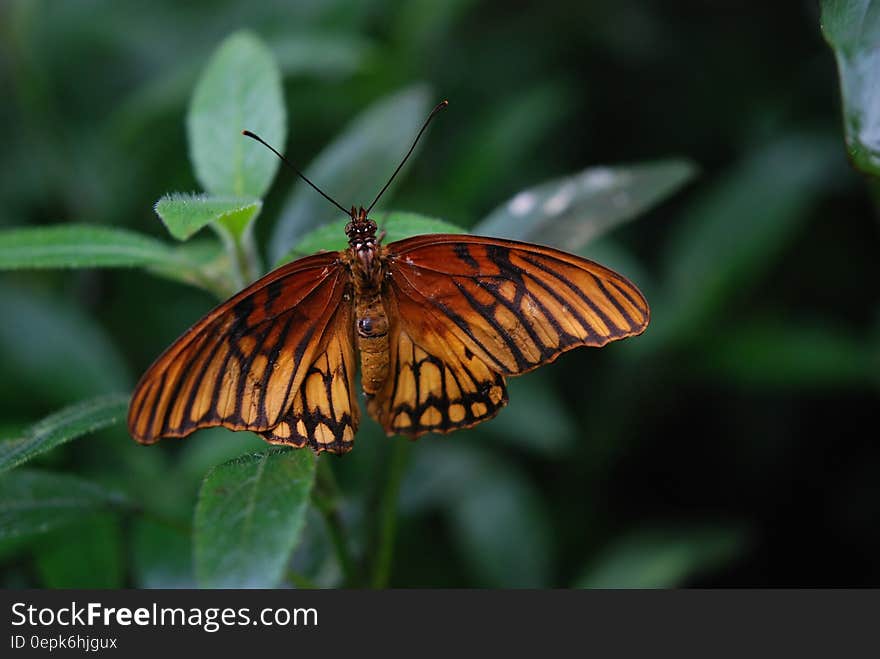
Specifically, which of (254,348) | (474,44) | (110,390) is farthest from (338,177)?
(474,44)

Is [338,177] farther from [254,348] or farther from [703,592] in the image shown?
[703,592]

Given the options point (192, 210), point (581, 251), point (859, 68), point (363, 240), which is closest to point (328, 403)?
point (363, 240)

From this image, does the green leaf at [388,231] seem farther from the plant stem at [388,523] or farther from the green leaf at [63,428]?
the plant stem at [388,523]

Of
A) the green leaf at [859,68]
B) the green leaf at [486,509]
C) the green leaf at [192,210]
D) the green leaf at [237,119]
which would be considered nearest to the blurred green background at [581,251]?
the green leaf at [486,509]

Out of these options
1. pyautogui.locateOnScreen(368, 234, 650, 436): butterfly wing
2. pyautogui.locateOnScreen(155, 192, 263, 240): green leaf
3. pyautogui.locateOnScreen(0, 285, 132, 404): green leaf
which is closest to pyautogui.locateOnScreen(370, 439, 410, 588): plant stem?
pyautogui.locateOnScreen(368, 234, 650, 436): butterfly wing

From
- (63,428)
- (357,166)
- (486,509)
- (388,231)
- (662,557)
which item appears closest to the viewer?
(63,428)

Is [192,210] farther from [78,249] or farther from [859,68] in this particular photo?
[859,68]
